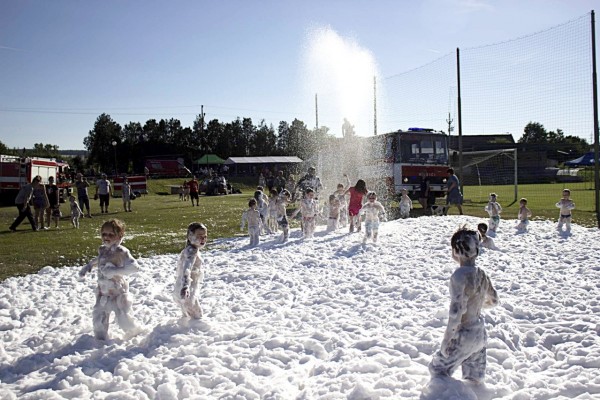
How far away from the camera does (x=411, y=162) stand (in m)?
21.8

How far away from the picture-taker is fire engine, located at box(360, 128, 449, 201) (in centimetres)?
2167

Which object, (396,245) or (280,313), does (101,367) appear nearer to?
(280,313)

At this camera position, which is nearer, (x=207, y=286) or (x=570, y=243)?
(x=207, y=286)

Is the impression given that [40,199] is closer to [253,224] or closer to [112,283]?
[253,224]

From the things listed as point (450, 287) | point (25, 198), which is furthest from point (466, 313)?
point (25, 198)

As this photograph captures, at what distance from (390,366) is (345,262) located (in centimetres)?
542

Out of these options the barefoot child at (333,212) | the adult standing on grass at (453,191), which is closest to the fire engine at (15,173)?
the barefoot child at (333,212)

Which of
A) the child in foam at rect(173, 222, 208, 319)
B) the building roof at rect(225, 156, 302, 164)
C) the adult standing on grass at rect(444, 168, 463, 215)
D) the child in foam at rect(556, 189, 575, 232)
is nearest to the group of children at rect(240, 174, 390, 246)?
the adult standing on grass at rect(444, 168, 463, 215)

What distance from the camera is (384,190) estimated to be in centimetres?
2233

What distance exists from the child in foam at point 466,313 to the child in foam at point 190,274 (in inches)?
127

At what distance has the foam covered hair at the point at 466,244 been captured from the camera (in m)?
4.20

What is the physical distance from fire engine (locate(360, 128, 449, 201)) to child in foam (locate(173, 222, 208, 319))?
16.4 m

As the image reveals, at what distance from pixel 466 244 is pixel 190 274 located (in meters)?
3.53

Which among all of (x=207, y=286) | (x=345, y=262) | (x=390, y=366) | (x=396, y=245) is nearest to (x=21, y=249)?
(x=207, y=286)
